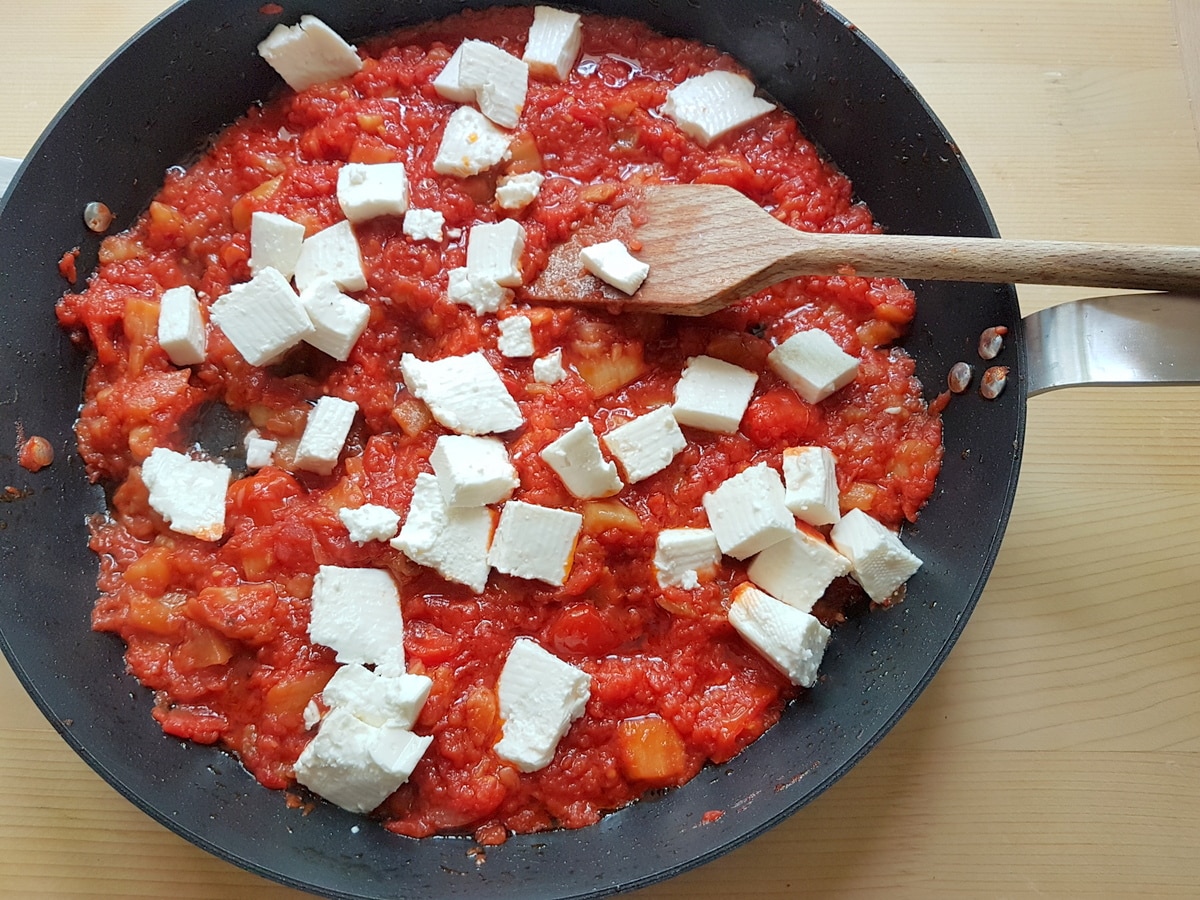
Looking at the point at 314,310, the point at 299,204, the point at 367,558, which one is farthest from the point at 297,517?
the point at 299,204

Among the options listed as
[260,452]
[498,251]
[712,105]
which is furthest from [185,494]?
[712,105]

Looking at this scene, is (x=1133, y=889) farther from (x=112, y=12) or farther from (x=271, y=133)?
(x=112, y=12)

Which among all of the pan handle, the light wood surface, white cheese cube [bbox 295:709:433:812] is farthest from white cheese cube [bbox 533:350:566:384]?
the light wood surface

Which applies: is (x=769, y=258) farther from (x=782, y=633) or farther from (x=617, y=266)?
(x=782, y=633)

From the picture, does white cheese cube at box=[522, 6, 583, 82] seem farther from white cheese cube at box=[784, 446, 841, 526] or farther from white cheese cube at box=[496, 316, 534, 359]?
white cheese cube at box=[784, 446, 841, 526]

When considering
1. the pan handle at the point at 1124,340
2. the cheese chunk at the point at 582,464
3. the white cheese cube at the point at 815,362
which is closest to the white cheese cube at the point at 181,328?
the cheese chunk at the point at 582,464

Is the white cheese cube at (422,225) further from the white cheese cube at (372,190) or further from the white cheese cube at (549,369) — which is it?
the white cheese cube at (549,369)
